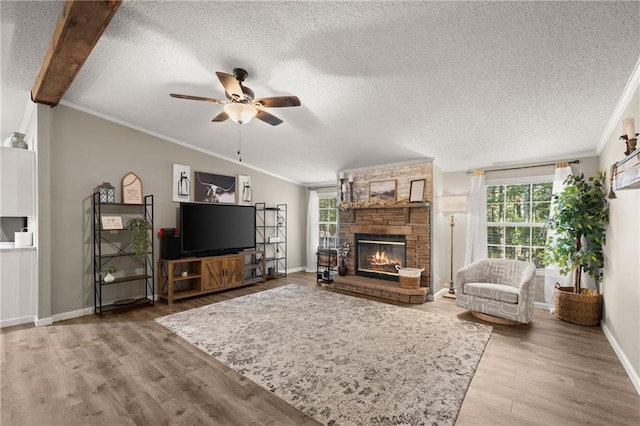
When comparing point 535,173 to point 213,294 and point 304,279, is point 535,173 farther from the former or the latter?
point 213,294

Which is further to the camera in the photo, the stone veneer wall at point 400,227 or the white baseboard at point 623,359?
the stone veneer wall at point 400,227

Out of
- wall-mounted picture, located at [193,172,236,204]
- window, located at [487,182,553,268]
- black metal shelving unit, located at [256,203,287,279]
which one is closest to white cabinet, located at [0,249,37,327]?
wall-mounted picture, located at [193,172,236,204]

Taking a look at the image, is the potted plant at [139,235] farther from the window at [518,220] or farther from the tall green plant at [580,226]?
the tall green plant at [580,226]

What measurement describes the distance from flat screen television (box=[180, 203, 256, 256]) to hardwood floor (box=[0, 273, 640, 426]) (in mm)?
1756

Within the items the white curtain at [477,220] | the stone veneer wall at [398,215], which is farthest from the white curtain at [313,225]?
the white curtain at [477,220]

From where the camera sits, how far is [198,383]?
226cm

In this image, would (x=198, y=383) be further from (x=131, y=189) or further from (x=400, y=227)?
(x=400, y=227)

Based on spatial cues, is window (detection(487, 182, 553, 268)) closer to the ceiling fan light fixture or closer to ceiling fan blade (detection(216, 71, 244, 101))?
the ceiling fan light fixture

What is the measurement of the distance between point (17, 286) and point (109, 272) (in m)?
0.96

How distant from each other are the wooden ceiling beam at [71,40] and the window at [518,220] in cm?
551

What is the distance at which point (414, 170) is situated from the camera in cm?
496

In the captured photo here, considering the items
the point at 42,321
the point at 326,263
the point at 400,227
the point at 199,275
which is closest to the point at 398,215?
the point at 400,227

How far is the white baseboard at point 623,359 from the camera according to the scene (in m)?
2.23

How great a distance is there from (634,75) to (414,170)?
2.89m
